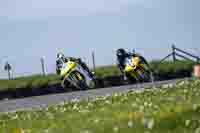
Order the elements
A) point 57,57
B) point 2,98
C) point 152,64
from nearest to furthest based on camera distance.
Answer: point 2,98, point 57,57, point 152,64

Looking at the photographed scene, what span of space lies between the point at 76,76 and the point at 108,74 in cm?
277

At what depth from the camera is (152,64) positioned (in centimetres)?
4825

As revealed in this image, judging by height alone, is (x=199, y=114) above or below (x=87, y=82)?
above

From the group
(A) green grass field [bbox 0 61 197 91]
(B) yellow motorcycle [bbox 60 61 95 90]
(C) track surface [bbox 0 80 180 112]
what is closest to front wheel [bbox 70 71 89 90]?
(B) yellow motorcycle [bbox 60 61 95 90]

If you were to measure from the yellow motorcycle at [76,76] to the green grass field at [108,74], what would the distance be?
2.63ft

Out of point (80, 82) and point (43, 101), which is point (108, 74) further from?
point (43, 101)

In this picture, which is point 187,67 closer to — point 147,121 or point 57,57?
point 57,57

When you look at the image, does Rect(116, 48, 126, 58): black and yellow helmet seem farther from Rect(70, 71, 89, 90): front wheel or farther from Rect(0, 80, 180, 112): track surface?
Rect(0, 80, 180, 112): track surface

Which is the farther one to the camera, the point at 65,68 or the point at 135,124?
the point at 65,68

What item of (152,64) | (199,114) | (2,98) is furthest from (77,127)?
(152,64)

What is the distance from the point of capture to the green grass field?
42681 mm

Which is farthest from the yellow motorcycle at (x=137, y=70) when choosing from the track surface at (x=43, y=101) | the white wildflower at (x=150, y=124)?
the white wildflower at (x=150, y=124)

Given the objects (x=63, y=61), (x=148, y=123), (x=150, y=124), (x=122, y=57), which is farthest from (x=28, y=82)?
(x=150, y=124)

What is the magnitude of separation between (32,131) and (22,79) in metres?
35.4
